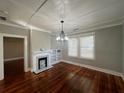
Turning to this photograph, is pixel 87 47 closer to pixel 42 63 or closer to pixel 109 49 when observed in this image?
pixel 109 49

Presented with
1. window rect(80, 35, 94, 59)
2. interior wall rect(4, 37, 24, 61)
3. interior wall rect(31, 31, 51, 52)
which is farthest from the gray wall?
interior wall rect(4, 37, 24, 61)

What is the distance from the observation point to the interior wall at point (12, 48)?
5.97 m

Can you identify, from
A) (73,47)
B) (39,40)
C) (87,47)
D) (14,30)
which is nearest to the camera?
(14,30)

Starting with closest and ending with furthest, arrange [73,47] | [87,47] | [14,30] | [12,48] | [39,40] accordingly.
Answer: [14,30] → [39,40] → [87,47] → [73,47] → [12,48]

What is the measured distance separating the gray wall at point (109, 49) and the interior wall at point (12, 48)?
616cm

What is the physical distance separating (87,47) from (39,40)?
10.7 feet

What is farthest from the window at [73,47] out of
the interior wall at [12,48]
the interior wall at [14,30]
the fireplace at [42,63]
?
the interior wall at [12,48]

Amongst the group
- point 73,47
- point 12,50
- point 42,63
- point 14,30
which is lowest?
point 42,63

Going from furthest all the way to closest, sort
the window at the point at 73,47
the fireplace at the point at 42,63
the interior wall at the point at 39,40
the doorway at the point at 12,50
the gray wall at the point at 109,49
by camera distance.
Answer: the doorway at the point at 12,50 → the window at the point at 73,47 → the fireplace at the point at 42,63 → the interior wall at the point at 39,40 → the gray wall at the point at 109,49

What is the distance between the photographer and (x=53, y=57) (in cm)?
559

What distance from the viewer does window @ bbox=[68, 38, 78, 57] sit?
17.4 feet

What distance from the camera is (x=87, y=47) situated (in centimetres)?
466

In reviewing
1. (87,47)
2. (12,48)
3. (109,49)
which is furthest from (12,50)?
(109,49)

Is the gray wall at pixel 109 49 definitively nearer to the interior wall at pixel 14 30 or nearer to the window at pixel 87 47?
the window at pixel 87 47
